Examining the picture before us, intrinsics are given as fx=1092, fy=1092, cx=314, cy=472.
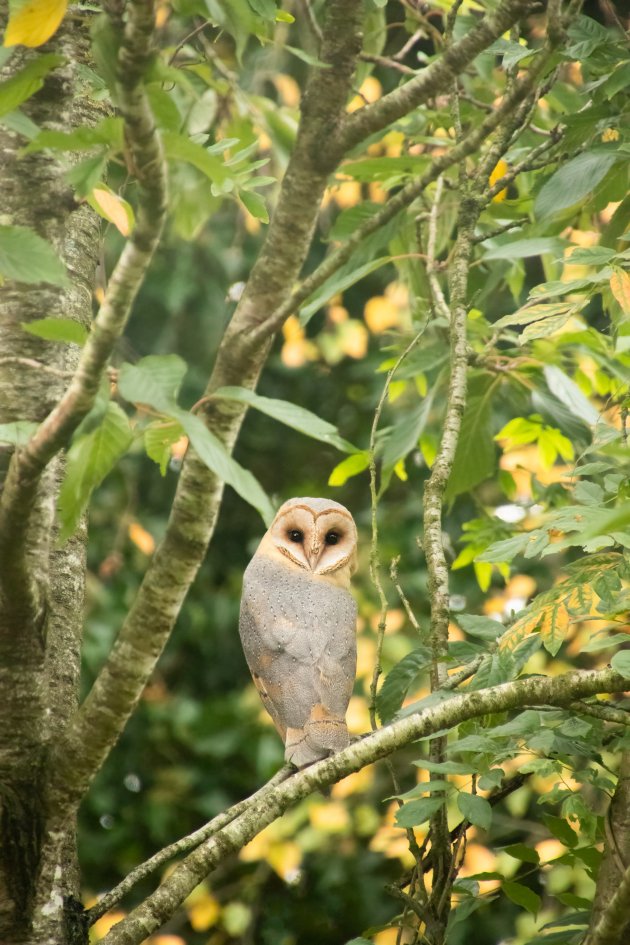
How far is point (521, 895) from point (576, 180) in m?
1.17

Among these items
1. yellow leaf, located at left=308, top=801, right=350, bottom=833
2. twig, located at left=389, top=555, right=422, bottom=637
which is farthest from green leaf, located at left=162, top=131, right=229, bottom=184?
yellow leaf, located at left=308, top=801, right=350, bottom=833

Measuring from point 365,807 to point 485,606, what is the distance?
1.03 m

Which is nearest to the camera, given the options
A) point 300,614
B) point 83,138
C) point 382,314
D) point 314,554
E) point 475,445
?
point 83,138

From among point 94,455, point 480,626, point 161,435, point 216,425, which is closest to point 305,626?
point 480,626

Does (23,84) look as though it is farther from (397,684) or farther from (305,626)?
(305,626)

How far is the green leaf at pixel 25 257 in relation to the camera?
46.3 inches

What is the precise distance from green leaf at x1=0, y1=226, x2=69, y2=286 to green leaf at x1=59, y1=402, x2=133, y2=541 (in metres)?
0.16

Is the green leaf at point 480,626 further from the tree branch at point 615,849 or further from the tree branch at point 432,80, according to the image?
the tree branch at point 432,80

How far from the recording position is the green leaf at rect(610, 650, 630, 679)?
1.35m

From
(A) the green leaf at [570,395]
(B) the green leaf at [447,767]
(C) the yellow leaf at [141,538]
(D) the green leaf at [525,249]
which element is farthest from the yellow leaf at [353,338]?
(B) the green leaf at [447,767]

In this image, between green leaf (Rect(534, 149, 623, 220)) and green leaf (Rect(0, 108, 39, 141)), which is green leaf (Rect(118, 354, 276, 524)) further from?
green leaf (Rect(534, 149, 623, 220))

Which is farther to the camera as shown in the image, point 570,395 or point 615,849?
point 570,395

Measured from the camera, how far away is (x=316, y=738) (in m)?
2.33

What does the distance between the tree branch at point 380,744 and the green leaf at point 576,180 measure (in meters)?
0.79
